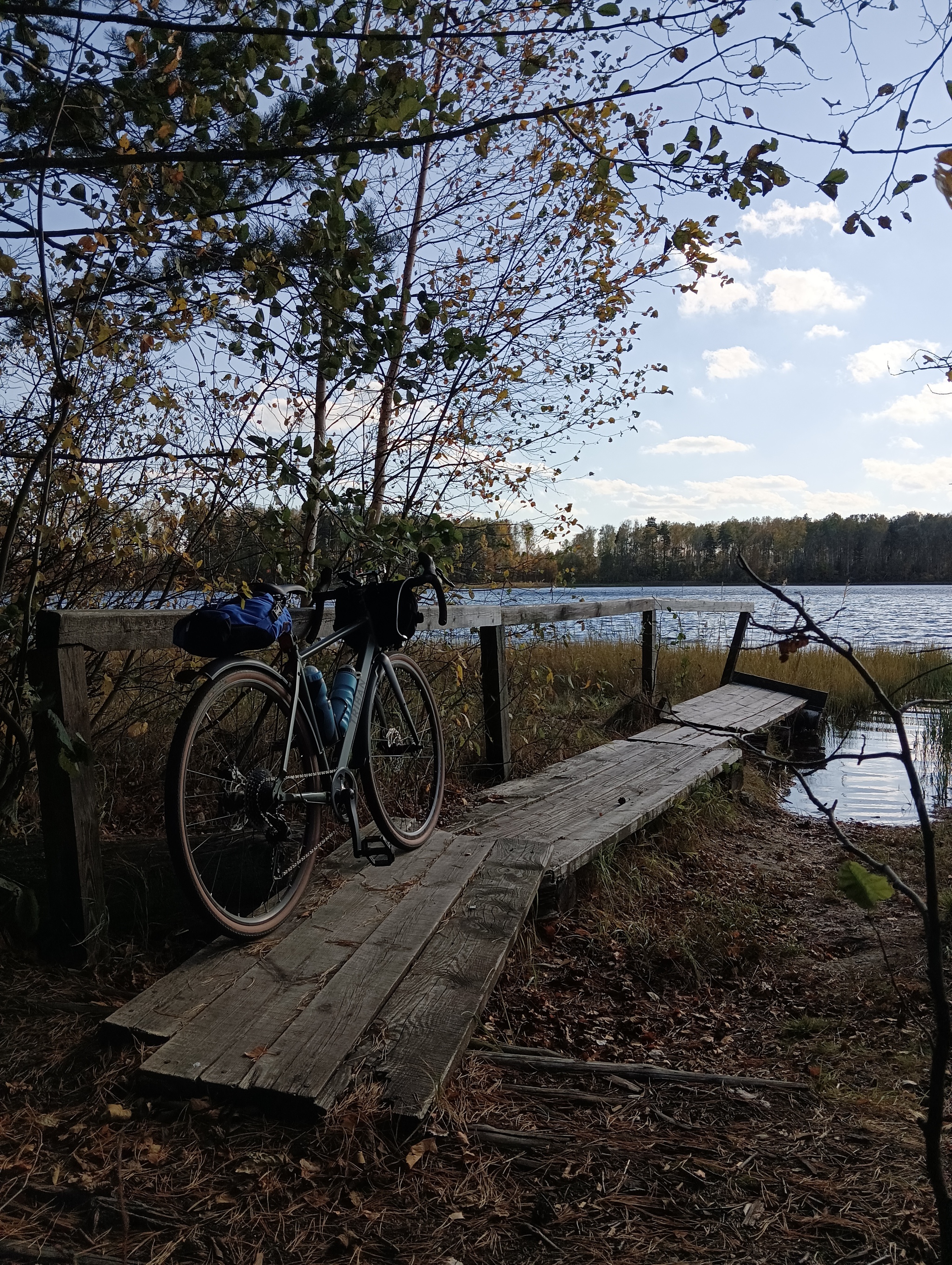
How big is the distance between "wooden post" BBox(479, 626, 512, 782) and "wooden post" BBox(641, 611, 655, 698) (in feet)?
10.4

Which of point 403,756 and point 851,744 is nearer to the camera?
point 403,756

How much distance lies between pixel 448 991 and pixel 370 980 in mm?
229

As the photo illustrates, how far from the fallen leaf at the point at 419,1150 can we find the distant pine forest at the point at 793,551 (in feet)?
86.6

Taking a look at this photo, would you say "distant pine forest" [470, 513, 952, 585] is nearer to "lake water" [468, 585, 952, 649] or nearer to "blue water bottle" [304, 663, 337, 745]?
"lake water" [468, 585, 952, 649]

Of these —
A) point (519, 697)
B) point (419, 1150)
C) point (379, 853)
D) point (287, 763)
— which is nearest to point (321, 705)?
point (287, 763)

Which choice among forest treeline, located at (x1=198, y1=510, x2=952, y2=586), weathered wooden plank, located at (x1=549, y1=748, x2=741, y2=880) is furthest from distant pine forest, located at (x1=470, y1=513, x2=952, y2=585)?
weathered wooden plank, located at (x1=549, y1=748, x2=741, y2=880)

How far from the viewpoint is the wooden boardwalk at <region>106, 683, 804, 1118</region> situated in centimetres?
222

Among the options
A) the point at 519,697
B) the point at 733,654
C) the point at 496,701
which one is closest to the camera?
the point at 496,701

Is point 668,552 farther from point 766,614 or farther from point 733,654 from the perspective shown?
point 733,654

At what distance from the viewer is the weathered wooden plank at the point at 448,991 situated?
88.0 inches

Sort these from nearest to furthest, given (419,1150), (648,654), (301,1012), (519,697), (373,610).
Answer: (419,1150), (301,1012), (373,610), (519,697), (648,654)

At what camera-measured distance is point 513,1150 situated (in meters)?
2.13

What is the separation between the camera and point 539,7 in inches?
86.7

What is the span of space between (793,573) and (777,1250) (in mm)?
72385
